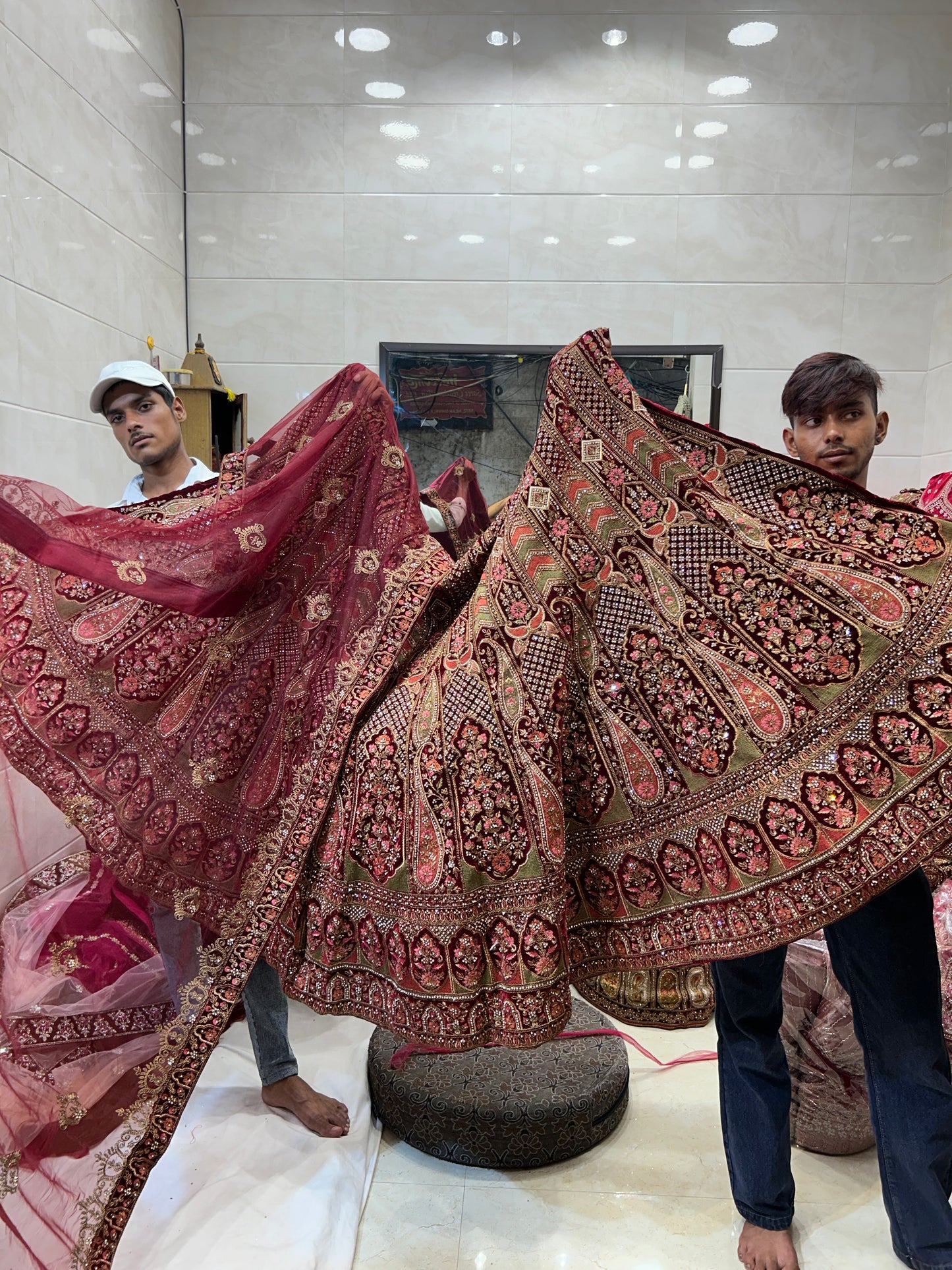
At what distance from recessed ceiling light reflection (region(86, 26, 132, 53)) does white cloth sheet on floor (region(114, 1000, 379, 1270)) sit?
117 inches

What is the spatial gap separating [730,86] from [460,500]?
2.39 metres

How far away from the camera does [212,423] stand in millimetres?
3281

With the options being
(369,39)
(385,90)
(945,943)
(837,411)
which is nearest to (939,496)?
(837,411)

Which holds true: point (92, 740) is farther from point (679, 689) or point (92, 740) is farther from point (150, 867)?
point (679, 689)

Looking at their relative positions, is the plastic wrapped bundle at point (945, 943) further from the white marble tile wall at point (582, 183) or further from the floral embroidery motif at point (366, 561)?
the white marble tile wall at point (582, 183)

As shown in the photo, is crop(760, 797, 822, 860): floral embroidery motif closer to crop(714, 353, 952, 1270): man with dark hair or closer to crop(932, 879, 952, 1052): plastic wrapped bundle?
crop(714, 353, 952, 1270): man with dark hair

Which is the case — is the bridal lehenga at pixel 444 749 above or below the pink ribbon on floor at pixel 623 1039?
above

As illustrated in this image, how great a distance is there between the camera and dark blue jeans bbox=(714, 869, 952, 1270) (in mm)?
1176

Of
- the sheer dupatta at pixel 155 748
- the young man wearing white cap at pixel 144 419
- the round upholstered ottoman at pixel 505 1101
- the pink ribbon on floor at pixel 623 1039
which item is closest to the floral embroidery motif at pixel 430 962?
the sheer dupatta at pixel 155 748

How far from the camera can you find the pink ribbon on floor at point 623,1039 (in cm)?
172

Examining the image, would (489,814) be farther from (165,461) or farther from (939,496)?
(165,461)

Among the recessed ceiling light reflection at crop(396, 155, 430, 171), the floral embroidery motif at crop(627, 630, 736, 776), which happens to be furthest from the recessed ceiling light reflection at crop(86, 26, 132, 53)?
the floral embroidery motif at crop(627, 630, 736, 776)

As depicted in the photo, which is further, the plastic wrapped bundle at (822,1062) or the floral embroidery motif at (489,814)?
the plastic wrapped bundle at (822,1062)

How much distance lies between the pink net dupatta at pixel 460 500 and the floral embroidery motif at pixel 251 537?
875 millimetres
